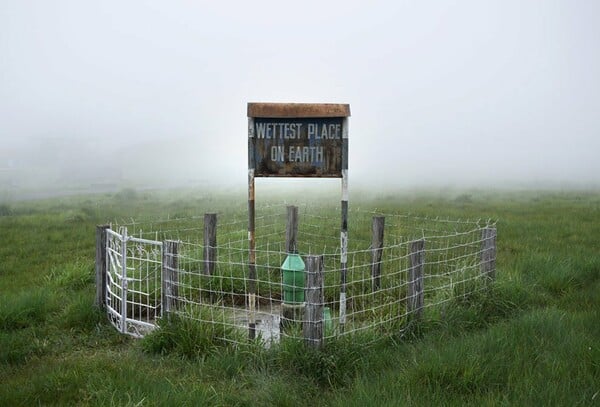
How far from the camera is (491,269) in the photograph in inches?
336

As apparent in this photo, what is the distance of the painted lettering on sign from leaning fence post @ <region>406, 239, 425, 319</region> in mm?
1690

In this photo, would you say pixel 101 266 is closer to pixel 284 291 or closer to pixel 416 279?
pixel 284 291

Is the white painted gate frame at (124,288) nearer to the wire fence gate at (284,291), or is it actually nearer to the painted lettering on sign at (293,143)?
the wire fence gate at (284,291)

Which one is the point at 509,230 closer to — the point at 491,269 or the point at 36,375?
the point at 491,269

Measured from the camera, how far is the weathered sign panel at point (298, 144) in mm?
6418

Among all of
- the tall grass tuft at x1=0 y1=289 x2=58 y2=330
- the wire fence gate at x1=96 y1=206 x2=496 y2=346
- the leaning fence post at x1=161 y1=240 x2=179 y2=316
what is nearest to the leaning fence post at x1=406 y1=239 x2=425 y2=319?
the wire fence gate at x1=96 y1=206 x2=496 y2=346

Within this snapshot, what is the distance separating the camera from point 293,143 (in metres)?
6.45

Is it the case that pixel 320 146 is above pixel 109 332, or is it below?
above

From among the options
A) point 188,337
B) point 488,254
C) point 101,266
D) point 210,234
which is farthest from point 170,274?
point 488,254

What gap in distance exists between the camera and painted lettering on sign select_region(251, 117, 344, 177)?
6.43 metres

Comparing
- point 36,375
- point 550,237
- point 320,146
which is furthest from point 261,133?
point 550,237

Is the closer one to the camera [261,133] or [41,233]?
[261,133]

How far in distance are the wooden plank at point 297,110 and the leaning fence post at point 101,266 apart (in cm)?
343

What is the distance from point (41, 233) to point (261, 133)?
14.3 m
